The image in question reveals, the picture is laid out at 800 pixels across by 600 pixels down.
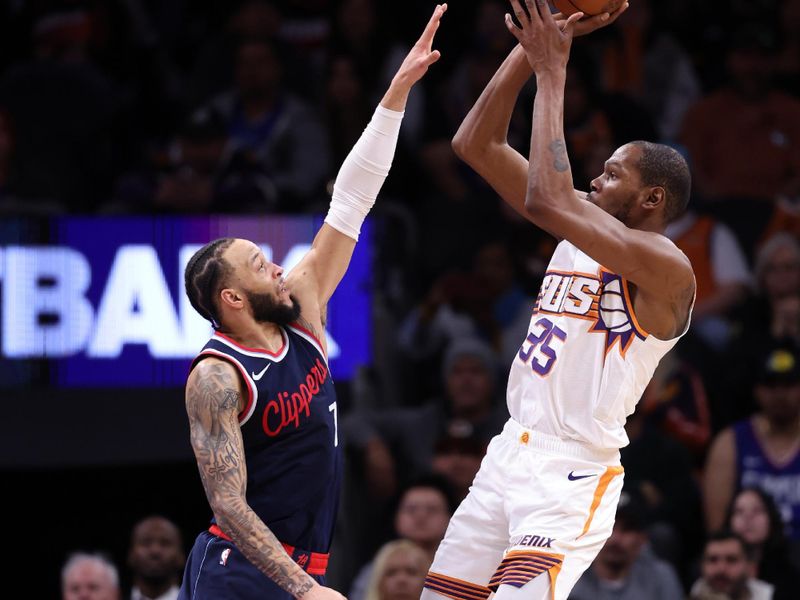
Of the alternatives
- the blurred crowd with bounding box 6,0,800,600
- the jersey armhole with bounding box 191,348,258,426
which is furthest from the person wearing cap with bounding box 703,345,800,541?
the jersey armhole with bounding box 191,348,258,426

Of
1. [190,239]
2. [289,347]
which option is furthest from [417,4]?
[289,347]

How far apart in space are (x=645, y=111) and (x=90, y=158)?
4084 millimetres

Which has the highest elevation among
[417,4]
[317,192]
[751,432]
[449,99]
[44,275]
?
[417,4]

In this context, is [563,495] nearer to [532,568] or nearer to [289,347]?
[532,568]

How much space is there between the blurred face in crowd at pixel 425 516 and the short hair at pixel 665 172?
3062 millimetres

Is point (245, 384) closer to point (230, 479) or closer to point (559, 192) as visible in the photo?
point (230, 479)

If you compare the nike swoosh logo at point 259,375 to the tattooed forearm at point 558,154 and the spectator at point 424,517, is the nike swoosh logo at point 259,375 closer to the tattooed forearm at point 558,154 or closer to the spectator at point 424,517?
the tattooed forearm at point 558,154

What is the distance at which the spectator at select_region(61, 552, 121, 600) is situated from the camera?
26.0ft

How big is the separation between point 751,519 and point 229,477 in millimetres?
4167

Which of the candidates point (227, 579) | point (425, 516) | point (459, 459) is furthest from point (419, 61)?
point (459, 459)

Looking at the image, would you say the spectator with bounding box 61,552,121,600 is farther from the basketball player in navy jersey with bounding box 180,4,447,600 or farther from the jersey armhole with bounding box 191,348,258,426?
the jersey armhole with bounding box 191,348,258,426

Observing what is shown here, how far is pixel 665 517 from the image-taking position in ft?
29.3

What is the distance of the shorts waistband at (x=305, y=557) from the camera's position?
5.37m

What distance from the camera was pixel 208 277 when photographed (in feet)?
17.6
